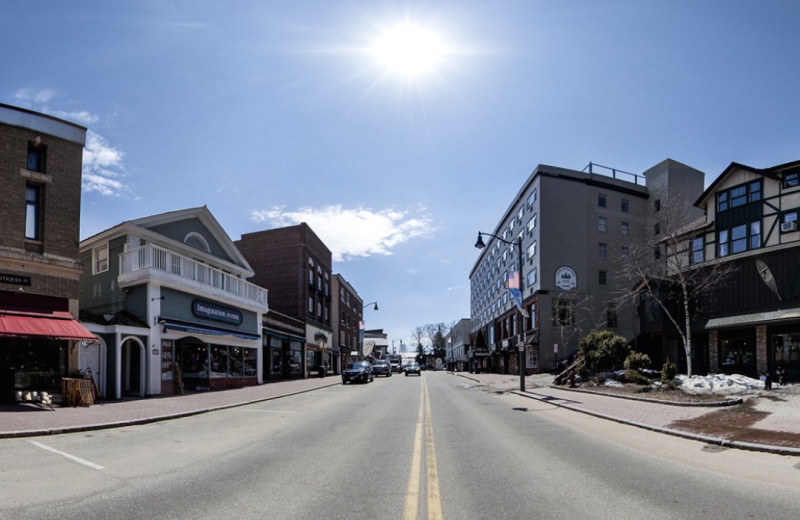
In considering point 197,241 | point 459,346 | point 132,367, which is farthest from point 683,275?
point 459,346

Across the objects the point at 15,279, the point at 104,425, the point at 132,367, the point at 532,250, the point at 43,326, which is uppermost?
the point at 532,250

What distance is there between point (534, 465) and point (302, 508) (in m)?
3.78

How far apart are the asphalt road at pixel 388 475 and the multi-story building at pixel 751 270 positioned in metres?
19.3

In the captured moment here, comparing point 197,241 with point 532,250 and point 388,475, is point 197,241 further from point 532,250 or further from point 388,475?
point 532,250

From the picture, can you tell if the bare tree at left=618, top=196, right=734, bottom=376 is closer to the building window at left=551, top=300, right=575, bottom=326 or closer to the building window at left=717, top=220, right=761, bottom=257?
the building window at left=717, top=220, right=761, bottom=257

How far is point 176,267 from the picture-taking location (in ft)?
76.7

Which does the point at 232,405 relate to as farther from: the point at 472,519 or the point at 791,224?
the point at 791,224

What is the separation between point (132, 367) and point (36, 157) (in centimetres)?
901

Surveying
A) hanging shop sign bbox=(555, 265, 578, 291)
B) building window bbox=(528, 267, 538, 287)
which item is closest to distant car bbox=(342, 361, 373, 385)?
building window bbox=(528, 267, 538, 287)

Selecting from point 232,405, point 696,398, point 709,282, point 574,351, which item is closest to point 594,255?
point 574,351

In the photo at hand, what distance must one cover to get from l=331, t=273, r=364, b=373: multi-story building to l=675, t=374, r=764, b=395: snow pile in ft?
150

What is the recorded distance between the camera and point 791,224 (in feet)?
86.0

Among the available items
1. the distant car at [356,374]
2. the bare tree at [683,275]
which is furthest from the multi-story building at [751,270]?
the distant car at [356,374]

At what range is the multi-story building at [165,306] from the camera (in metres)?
20.5
